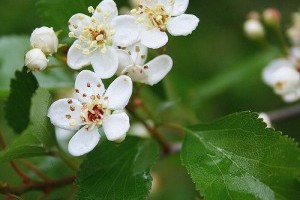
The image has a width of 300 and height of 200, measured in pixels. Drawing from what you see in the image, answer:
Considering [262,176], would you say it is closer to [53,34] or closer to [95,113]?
[95,113]

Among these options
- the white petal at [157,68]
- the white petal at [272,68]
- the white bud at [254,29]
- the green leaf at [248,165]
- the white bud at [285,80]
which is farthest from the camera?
the white bud at [254,29]

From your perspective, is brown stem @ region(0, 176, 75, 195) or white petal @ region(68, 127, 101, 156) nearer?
white petal @ region(68, 127, 101, 156)

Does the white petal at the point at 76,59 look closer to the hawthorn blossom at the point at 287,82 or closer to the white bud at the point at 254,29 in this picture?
the hawthorn blossom at the point at 287,82

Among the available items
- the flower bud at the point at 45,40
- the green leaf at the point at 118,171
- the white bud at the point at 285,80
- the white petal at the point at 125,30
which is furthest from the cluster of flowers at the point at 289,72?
the flower bud at the point at 45,40

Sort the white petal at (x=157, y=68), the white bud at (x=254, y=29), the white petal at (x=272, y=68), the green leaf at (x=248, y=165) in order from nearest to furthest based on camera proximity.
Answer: the green leaf at (x=248, y=165) < the white petal at (x=157, y=68) < the white petal at (x=272, y=68) < the white bud at (x=254, y=29)

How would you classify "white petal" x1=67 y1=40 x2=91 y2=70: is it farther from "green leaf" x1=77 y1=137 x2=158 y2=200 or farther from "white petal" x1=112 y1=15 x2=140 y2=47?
"green leaf" x1=77 y1=137 x2=158 y2=200

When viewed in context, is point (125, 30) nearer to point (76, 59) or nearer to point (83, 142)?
point (76, 59)

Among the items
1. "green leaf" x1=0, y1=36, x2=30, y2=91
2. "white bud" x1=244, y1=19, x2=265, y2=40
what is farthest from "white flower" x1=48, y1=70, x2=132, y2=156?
"white bud" x1=244, y1=19, x2=265, y2=40
